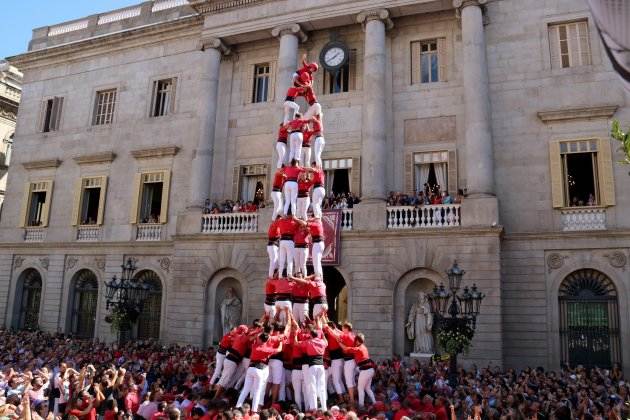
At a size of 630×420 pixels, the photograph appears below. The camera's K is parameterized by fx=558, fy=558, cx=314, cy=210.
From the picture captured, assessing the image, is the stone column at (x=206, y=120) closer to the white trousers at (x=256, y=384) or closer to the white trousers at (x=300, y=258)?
the white trousers at (x=300, y=258)

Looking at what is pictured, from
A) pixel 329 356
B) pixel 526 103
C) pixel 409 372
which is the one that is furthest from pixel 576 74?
pixel 329 356

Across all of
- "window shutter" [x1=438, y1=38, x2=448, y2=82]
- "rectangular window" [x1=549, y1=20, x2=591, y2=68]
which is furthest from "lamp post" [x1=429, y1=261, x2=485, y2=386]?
"rectangular window" [x1=549, y1=20, x2=591, y2=68]

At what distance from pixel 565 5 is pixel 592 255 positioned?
10.3m

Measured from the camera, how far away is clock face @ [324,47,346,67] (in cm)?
2561

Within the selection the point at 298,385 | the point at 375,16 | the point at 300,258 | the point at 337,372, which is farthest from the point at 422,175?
the point at 298,385

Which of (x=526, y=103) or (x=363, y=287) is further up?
(x=526, y=103)

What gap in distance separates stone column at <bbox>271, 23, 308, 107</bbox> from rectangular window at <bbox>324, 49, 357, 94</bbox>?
1742 mm

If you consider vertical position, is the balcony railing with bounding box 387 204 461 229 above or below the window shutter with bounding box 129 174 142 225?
below

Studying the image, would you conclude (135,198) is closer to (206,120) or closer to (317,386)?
(206,120)

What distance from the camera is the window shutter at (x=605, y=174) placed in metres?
20.7

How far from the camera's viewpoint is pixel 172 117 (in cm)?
2953

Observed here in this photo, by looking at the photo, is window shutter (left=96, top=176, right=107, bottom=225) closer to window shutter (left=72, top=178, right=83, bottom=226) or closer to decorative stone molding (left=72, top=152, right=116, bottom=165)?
decorative stone molding (left=72, top=152, right=116, bottom=165)

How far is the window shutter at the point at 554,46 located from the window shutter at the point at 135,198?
20545 mm

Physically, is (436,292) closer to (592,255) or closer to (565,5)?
(592,255)
